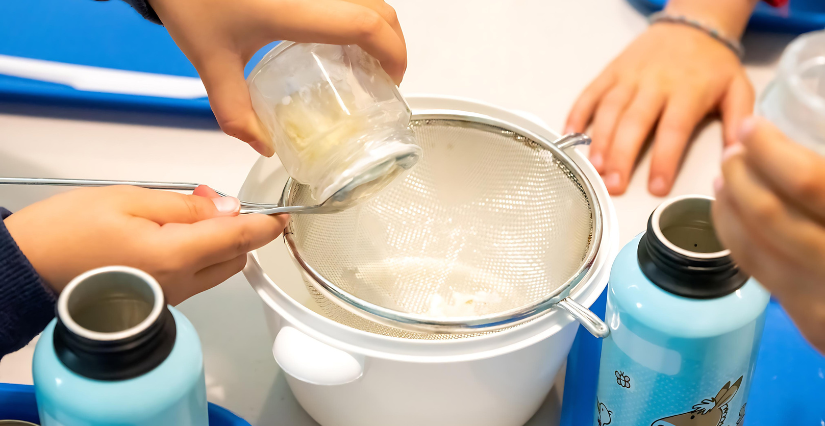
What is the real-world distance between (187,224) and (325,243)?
0.61 feet

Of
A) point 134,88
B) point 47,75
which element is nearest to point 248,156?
point 134,88

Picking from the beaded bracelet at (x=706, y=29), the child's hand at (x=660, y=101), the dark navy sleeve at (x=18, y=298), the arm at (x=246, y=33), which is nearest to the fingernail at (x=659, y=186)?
the child's hand at (x=660, y=101)

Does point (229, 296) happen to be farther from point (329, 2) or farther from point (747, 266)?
point (747, 266)

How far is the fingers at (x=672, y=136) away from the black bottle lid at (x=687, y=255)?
0.34 meters

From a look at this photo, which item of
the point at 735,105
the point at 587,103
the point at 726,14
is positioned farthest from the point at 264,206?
the point at 726,14

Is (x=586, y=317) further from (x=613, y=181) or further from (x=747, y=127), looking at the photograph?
(x=613, y=181)

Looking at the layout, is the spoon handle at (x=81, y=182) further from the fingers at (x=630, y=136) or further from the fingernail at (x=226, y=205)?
the fingers at (x=630, y=136)

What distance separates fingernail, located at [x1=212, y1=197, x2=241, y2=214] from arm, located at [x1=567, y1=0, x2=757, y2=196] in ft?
1.45

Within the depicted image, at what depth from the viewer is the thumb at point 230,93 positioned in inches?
18.9

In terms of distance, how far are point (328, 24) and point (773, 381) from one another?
47 centimetres

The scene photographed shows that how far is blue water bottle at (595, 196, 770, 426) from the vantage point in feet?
1.19

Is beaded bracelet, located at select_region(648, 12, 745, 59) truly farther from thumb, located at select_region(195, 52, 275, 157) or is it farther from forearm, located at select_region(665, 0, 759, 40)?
thumb, located at select_region(195, 52, 275, 157)

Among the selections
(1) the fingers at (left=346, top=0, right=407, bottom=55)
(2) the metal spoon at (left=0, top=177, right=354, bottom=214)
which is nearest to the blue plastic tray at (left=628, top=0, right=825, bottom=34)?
(1) the fingers at (left=346, top=0, right=407, bottom=55)

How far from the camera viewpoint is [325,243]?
61 centimetres
